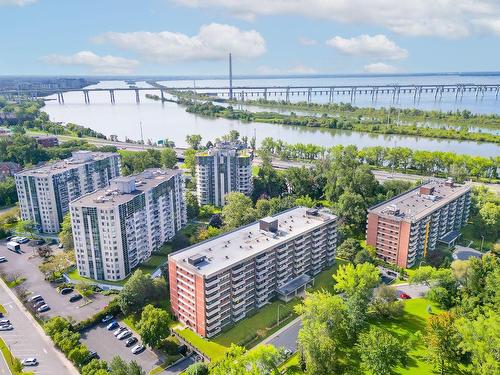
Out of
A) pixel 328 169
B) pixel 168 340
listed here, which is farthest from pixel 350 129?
pixel 168 340

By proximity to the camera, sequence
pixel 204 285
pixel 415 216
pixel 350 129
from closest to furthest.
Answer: pixel 204 285
pixel 415 216
pixel 350 129

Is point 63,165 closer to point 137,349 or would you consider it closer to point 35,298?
point 35,298

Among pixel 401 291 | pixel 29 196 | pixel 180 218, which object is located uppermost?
pixel 29 196

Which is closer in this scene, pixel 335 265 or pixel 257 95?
pixel 335 265

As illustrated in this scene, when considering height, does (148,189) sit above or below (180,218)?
above

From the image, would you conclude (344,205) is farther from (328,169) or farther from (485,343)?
(485,343)

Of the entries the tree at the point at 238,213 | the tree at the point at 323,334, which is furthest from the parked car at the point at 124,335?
the tree at the point at 238,213
